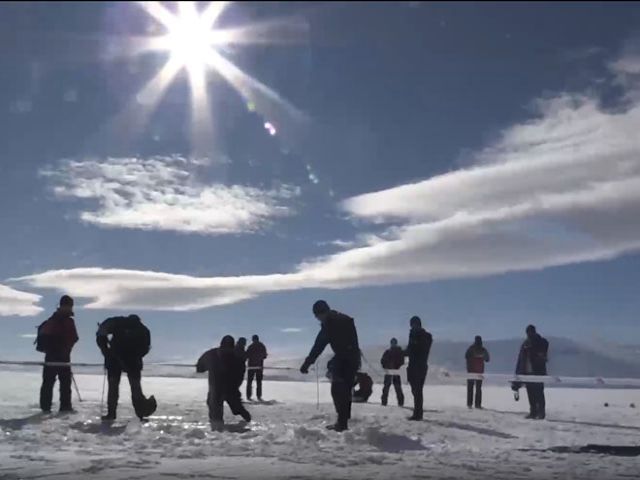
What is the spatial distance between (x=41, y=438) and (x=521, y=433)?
7.18 m


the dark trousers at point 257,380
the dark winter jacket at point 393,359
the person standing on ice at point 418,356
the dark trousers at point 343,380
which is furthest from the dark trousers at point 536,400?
the dark trousers at point 257,380

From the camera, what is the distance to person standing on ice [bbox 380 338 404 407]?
61.9 feet

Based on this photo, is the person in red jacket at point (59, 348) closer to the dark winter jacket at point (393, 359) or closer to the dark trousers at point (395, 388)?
the dark trousers at point (395, 388)

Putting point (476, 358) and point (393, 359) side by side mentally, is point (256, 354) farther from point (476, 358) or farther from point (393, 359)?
point (476, 358)

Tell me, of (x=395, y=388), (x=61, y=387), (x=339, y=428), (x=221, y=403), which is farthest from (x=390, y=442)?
(x=395, y=388)

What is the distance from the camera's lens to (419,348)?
14508mm

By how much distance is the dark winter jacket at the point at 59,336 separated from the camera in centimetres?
1321

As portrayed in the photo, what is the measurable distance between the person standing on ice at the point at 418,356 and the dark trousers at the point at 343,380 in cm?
266

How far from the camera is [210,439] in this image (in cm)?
1022

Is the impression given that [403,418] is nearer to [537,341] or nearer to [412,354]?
[412,354]

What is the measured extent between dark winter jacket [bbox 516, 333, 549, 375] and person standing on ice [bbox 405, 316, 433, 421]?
3.34m

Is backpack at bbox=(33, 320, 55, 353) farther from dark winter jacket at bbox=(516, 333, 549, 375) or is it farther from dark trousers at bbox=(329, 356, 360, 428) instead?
dark winter jacket at bbox=(516, 333, 549, 375)

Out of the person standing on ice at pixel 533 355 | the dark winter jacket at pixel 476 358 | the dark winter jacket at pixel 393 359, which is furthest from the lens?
the dark winter jacket at pixel 476 358

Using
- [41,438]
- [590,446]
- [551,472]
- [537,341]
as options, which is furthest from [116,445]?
[537,341]
